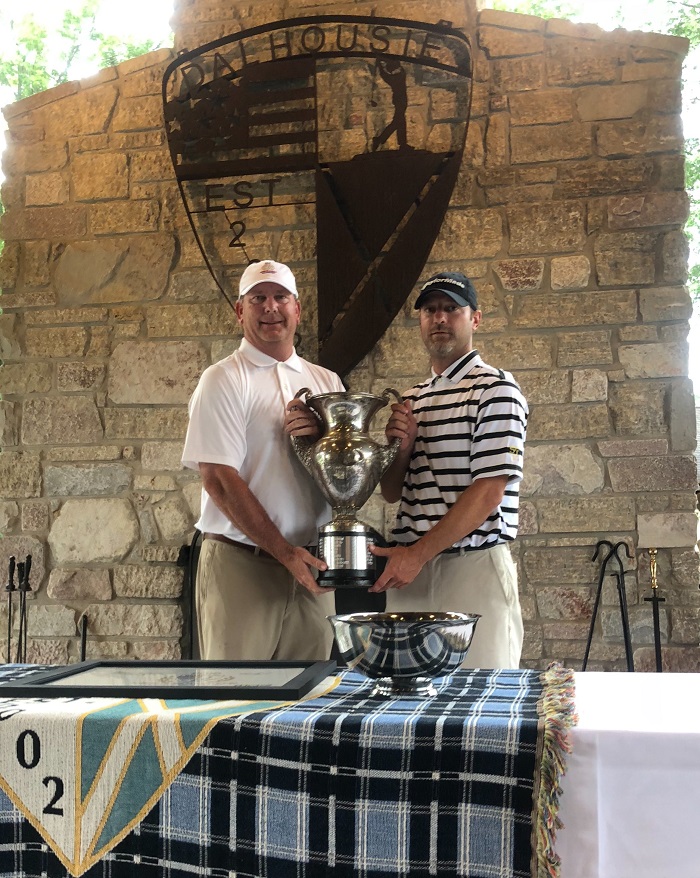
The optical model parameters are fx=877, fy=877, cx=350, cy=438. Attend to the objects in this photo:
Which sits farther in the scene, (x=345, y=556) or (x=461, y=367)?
(x=461, y=367)

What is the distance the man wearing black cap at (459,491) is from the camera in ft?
7.14

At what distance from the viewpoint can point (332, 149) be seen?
369 centimetres

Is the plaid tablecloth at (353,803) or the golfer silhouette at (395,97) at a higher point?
the golfer silhouette at (395,97)

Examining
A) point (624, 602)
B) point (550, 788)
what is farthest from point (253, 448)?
point (624, 602)

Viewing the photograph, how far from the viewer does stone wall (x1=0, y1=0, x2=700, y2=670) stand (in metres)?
3.40

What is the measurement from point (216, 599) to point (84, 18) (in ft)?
20.6

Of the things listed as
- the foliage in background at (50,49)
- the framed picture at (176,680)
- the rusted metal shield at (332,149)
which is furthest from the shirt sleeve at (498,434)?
the foliage in background at (50,49)

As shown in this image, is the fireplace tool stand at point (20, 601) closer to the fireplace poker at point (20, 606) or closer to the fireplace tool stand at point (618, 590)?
the fireplace poker at point (20, 606)

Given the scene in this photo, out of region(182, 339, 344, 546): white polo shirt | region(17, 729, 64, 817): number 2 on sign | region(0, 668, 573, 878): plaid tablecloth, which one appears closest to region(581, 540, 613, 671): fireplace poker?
region(182, 339, 344, 546): white polo shirt

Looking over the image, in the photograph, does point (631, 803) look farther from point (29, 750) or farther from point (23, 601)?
point (23, 601)

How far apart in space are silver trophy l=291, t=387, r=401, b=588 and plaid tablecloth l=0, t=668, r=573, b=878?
972mm

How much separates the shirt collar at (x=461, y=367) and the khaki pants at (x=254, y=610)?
703 millimetres

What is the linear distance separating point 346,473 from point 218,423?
43cm

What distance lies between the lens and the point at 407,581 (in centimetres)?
217
